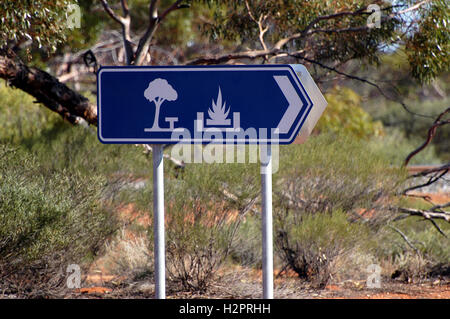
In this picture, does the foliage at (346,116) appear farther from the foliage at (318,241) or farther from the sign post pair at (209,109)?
the sign post pair at (209,109)

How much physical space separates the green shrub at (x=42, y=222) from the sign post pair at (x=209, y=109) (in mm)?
2174

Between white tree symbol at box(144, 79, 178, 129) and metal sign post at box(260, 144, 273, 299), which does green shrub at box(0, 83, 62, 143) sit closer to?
white tree symbol at box(144, 79, 178, 129)

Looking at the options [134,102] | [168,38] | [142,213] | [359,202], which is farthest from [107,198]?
[168,38]

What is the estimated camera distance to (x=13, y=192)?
19.3 ft

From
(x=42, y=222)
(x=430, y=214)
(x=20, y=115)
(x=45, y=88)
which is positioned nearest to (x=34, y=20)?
(x=45, y=88)

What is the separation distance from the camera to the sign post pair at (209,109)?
3.90 meters

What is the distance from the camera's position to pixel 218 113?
3.96 meters

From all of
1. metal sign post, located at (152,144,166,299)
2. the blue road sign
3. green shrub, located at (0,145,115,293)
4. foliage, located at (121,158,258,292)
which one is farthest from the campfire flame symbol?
foliage, located at (121,158,258,292)

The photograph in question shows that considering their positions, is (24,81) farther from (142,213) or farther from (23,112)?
(23,112)

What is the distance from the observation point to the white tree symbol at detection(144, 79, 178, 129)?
4.00 meters

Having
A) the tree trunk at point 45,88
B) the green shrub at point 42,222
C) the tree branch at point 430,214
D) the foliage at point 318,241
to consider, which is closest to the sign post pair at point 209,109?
the green shrub at point 42,222

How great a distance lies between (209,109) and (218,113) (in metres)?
0.07

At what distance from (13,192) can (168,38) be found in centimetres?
1296

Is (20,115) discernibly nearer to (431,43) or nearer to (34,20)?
(34,20)
